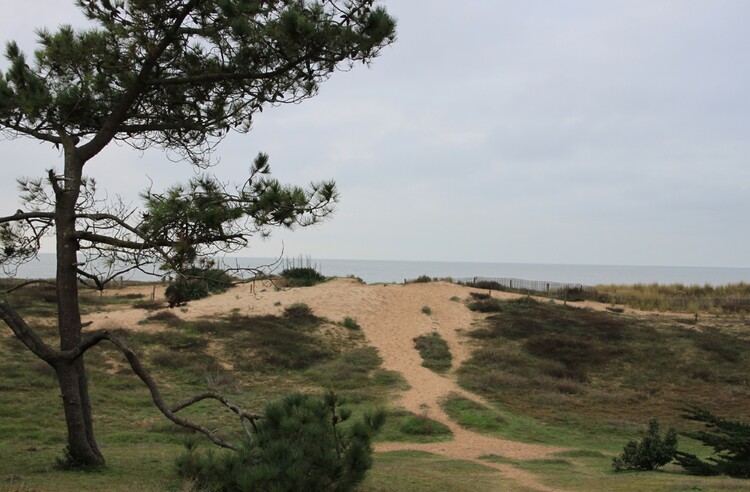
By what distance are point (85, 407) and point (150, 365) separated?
44.1 ft

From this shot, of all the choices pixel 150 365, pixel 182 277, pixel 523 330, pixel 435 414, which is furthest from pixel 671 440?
Answer: pixel 523 330

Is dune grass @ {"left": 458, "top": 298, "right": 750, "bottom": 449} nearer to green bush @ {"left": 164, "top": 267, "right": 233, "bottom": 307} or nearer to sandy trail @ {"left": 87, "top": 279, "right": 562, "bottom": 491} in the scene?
sandy trail @ {"left": 87, "top": 279, "right": 562, "bottom": 491}

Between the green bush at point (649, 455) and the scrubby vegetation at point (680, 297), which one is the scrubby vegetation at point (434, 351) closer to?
the green bush at point (649, 455)

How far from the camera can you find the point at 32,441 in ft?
37.1

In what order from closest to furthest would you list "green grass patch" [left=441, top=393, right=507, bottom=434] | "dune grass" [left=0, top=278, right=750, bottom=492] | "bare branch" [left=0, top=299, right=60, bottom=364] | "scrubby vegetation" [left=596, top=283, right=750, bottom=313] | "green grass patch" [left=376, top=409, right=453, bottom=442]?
1. "bare branch" [left=0, top=299, right=60, bottom=364]
2. "dune grass" [left=0, top=278, right=750, bottom=492]
3. "green grass patch" [left=376, top=409, right=453, bottom=442]
4. "green grass patch" [left=441, top=393, right=507, bottom=434]
5. "scrubby vegetation" [left=596, top=283, right=750, bottom=313]

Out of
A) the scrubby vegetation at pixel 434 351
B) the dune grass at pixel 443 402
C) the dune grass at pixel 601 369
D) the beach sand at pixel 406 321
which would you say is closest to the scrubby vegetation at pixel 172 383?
the dune grass at pixel 443 402

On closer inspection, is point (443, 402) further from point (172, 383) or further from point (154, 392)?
point (154, 392)

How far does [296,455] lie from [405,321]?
26.3 meters

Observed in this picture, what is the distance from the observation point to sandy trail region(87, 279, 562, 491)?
14.5 meters

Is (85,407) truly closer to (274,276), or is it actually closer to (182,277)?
(182,277)

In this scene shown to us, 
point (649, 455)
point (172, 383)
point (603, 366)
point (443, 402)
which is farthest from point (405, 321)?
point (649, 455)

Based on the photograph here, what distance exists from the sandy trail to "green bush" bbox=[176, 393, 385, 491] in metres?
6.05

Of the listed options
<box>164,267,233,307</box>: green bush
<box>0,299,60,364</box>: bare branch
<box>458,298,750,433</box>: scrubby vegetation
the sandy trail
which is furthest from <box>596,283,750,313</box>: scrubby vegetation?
<box>0,299,60,364</box>: bare branch

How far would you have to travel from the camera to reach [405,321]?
1255 inches
